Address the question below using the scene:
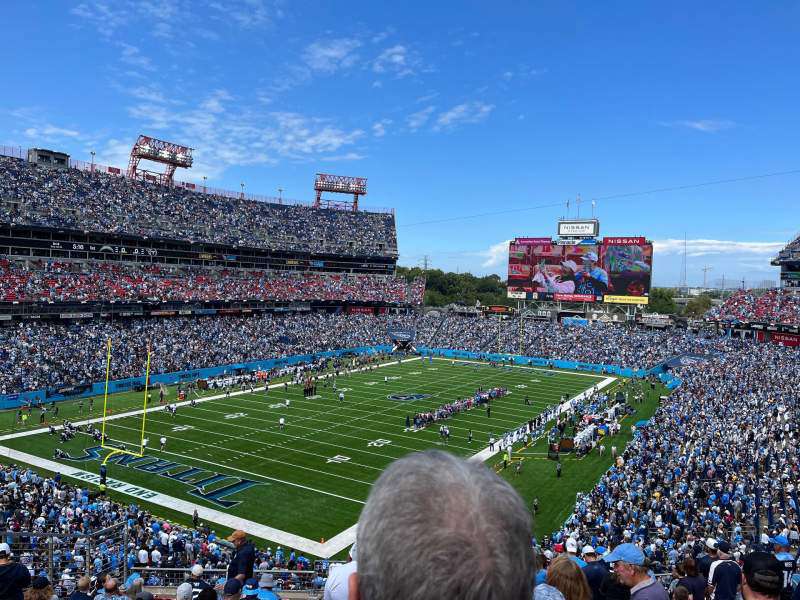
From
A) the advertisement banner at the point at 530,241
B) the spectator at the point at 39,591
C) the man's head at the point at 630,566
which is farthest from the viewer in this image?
the advertisement banner at the point at 530,241

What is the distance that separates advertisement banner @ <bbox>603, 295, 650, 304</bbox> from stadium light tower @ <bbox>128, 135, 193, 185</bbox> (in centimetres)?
4587

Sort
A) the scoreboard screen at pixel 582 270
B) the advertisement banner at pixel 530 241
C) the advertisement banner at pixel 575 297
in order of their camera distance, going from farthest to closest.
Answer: the advertisement banner at pixel 530 241
the advertisement banner at pixel 575 297
the scoreboard screen at pixel 582 270

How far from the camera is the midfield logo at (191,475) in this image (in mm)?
21469

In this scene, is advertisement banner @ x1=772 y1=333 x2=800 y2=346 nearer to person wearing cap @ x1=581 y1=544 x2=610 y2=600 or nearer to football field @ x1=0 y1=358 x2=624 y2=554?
football field @ x1=0 y1=358 x2=624 y2=554

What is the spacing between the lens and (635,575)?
423 cm

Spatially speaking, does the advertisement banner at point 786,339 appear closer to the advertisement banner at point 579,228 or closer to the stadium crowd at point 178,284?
the advertisement banner at point 579,228

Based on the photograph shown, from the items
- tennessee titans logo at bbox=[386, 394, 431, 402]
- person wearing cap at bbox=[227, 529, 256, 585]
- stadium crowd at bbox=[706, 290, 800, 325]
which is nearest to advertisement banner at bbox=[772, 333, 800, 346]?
stadium crowd at bbox=[706, 290, 800, 325]

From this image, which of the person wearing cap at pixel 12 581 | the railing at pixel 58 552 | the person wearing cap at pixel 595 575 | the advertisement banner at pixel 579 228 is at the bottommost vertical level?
the railing at pixel 58 552

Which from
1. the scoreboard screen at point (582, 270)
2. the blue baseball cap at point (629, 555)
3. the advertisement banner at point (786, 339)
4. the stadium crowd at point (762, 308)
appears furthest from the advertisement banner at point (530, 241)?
the blue baseball cap at point (629, 555)

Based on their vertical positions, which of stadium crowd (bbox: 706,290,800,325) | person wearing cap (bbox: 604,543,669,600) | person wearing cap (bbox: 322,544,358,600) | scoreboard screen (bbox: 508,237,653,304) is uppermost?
scoreboard screen (bbox: 508,237,653,304)

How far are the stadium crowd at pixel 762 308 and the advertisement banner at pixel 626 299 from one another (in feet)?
22.7

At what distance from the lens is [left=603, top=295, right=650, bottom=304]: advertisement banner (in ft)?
184

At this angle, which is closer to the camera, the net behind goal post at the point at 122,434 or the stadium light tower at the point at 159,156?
the net behind goal post at the point at 122,434

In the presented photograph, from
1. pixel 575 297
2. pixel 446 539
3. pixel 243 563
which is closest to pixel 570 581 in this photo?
pixel 446 539
